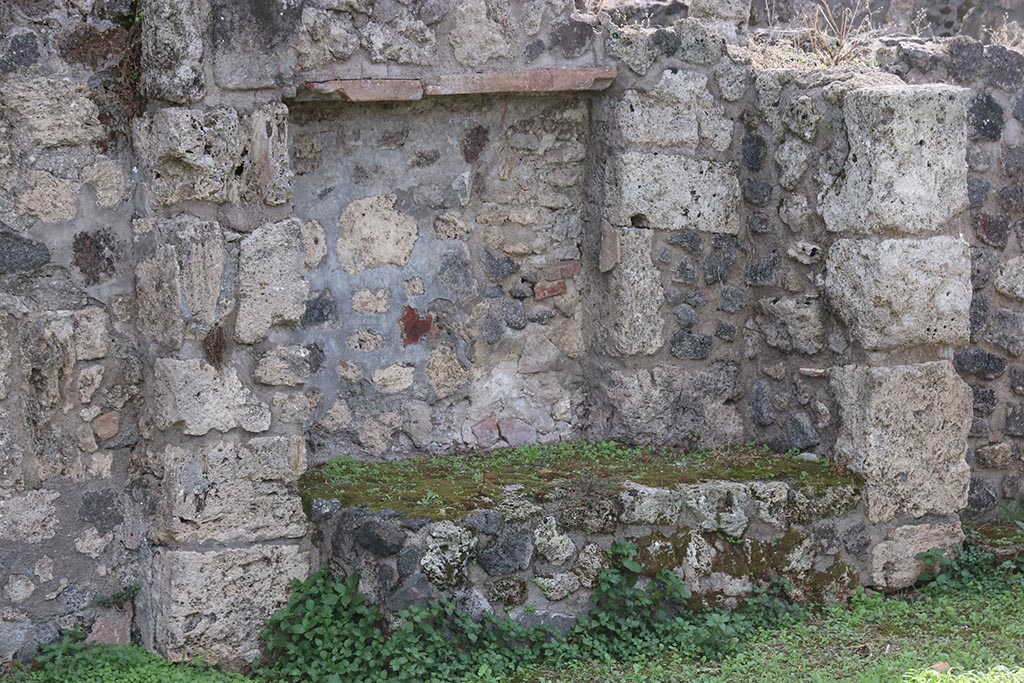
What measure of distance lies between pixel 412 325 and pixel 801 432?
1694 mm

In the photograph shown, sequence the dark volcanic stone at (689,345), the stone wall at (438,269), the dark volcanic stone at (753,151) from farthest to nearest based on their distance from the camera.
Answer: the dark volcanic stone at (689,345) → the dark volcanic stone at (753,151) → the stone wall at (438,269)

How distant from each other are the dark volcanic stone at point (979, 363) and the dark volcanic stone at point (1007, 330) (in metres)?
0.06

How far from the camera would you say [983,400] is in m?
5.72

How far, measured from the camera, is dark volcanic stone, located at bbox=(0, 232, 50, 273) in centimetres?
424

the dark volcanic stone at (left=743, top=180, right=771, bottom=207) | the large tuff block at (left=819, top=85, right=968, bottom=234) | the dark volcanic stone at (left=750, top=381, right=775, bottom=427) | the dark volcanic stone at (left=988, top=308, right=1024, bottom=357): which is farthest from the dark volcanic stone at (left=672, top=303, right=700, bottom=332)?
the dark volcanic stone at (left=988, top=308, right=1024, bottom=357)

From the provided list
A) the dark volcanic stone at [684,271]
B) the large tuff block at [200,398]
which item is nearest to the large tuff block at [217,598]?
the large tuff block at [200,398]

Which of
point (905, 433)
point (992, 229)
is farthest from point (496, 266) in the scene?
point (992, 229)

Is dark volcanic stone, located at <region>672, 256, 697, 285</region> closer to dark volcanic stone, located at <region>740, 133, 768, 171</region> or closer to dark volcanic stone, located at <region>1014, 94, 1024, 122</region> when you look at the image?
dark volcanic stone, located at <region>740, 133, 768, 171</region>

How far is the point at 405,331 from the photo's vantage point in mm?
5270

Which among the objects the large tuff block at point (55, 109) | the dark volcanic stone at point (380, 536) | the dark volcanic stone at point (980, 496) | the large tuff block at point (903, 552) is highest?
the large tuff block at point (55, 109)

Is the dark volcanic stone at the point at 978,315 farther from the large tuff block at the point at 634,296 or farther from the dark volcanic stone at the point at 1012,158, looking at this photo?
the large tuff block at the point at 634,296

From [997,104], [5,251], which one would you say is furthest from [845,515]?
[5,251]

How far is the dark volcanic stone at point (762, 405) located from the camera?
18.4 ft

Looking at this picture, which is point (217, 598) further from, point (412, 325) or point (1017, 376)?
point (1017, 376)
